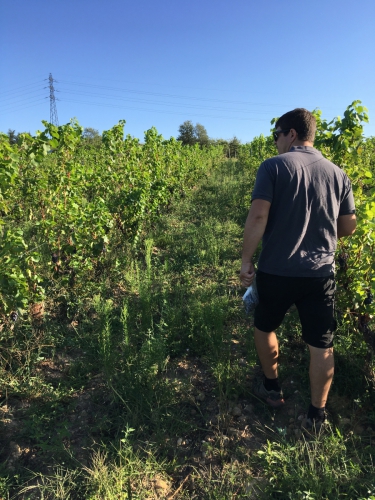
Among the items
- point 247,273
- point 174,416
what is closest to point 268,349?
point 247,273

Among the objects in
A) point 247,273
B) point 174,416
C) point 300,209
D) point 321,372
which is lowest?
point 174,416

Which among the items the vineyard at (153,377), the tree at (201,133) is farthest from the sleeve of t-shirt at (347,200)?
the tree at (201,133)

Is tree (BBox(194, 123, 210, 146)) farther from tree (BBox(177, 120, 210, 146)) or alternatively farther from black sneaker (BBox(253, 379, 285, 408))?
black sneaker (BBox(253, 379, 285, 408))

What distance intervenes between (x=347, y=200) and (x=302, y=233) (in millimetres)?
441

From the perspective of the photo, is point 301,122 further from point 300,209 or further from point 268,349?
point 268,349

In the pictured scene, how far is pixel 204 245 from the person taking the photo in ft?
17.4

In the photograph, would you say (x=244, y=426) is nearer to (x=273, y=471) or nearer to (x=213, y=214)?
(x=273, y=471)

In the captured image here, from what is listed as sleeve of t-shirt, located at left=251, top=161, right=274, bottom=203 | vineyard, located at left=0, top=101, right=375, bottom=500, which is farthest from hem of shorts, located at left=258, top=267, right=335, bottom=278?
sleeve of t-shirt, located at left=251, top=161, right=274, bottom=203

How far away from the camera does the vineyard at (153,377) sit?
179 cm

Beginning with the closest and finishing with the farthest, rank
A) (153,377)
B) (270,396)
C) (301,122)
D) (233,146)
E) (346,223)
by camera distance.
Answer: (301,122) < (346,223) < (270,396) < (153,377) < (233,146)

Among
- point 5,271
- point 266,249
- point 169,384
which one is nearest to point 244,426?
point 169,384

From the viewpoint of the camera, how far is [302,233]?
1907 mm

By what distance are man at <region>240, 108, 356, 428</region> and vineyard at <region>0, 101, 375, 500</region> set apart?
0.29 meters

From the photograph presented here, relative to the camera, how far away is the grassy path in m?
1.75
